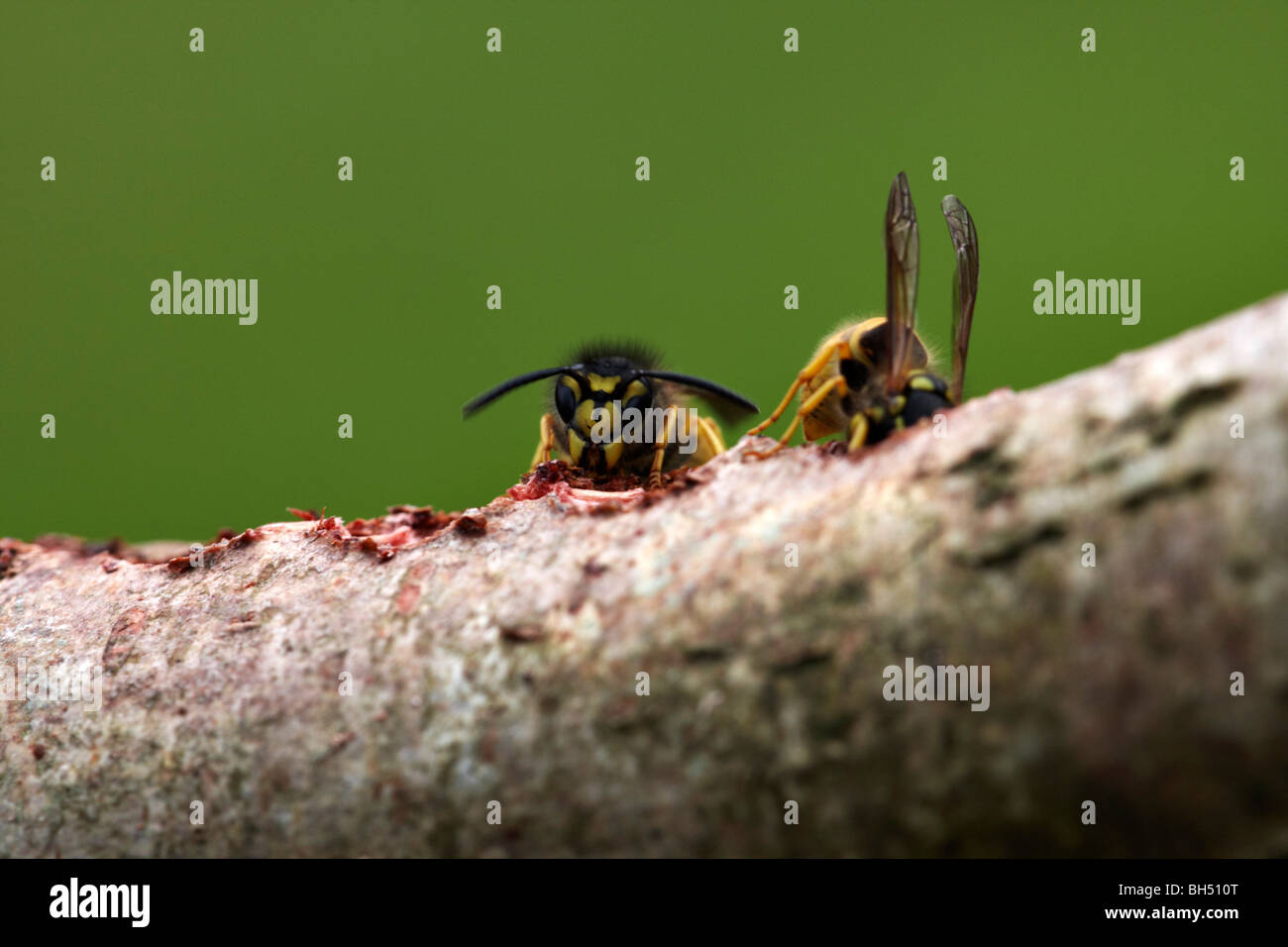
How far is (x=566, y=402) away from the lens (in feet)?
10.7

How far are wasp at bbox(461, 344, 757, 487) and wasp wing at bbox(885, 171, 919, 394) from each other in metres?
0.75

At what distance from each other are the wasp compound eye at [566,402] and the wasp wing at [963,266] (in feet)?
3.89

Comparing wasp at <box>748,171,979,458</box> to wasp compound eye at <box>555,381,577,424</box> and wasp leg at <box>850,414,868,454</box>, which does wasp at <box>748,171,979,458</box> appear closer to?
wasp leg at <box>850,414,868,454</box>

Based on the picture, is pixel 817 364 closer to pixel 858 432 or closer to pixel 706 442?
pixel 858 432

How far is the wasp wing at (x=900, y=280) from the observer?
1953 mm

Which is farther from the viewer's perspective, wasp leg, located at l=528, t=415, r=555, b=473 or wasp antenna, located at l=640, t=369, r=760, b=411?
wasp leg, located at l=528, t=415, r=555, b=473

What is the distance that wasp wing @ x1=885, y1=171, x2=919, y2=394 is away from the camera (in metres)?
1.95

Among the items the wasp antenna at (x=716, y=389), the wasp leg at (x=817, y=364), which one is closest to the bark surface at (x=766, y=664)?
the wasp leg at (x=817, y=364)
